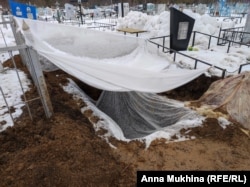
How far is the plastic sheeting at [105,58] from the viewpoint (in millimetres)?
2863

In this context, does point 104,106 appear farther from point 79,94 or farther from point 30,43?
point 30,43

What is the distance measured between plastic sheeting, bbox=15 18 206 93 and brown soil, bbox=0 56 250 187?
980 millimetres

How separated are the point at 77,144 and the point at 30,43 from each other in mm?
1803

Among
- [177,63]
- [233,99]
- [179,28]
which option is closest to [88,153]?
[233,99]

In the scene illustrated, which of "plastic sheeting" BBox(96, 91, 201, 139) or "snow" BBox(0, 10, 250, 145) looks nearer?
"snow" BBox(0, 10, 250, 145)

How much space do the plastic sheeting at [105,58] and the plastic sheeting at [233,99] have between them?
651 mm

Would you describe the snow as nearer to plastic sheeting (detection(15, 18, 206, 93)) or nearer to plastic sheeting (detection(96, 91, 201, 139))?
plastic sheeting (detection(96, 91, 201, 139))

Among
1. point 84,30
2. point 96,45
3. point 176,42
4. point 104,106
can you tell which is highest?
point 84,30

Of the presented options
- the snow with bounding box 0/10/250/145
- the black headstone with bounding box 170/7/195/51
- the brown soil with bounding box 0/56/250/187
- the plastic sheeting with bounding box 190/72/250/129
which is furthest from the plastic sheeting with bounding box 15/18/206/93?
the black headstone with bounding box 170/7/195/51

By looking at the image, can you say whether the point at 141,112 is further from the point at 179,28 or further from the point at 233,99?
the point at 179,28

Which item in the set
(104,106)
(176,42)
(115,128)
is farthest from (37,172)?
(176,42)

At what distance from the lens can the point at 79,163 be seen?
2.55m

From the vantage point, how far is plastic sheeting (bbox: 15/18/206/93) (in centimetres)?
286

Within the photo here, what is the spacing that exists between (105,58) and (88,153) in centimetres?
275
